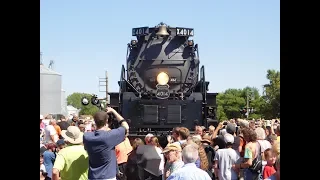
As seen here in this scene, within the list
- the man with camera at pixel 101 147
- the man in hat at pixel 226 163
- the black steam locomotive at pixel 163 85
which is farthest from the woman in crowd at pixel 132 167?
the black steam locomotive at pixel 163 85

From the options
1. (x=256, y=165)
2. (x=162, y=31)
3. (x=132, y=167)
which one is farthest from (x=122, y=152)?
(x=162, y=31)

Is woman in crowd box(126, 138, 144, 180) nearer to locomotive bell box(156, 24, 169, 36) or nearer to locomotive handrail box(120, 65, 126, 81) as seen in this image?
locomotive handrail box(120, 65, 126, 81)

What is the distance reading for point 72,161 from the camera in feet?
20.4

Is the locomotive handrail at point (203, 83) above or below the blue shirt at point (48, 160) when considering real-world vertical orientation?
above

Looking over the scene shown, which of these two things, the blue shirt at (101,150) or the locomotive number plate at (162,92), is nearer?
the blue shirt at (101,150)

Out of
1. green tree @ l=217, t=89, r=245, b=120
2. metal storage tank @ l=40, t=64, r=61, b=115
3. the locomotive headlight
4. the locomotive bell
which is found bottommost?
green tree @ l=217, t=89, r=245, b=120

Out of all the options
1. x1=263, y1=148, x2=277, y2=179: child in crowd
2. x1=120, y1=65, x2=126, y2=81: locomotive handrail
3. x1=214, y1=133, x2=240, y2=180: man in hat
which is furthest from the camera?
x1=120, y1=65, x2=126, y2=81: locomotive handrail

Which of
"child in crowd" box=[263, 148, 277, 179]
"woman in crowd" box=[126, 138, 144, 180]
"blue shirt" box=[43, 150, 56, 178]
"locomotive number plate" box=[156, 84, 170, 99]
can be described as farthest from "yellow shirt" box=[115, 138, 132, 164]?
"locomotive number plate" box=[156, 84, 170, 99]

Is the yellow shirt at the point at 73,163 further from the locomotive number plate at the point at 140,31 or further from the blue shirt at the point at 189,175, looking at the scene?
the locomotive number plate at the point at 140,31

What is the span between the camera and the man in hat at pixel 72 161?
618cm

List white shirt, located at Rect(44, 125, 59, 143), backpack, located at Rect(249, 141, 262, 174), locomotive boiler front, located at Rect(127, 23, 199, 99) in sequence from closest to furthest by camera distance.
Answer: backpack, located at Rect(249, 141, 262, 174), white shirt, located at Rect(44, 125, 59, 143), locomotive boiler front, located at Rect(127, 23, 199, 99)

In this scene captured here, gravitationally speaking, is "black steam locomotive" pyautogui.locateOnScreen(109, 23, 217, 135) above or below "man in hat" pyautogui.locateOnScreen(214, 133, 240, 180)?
above

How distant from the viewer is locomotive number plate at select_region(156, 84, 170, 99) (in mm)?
14773

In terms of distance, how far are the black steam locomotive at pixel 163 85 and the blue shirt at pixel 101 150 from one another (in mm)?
8286
